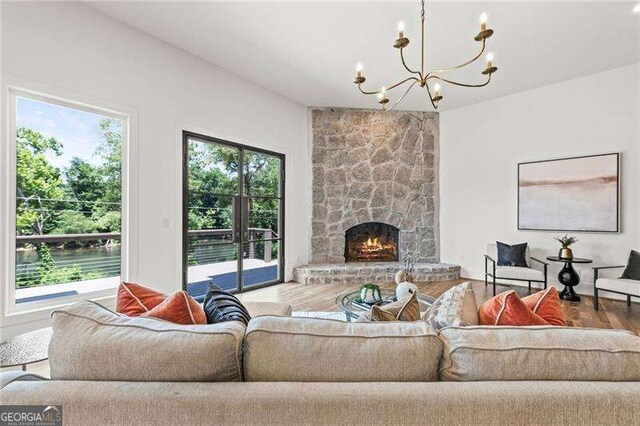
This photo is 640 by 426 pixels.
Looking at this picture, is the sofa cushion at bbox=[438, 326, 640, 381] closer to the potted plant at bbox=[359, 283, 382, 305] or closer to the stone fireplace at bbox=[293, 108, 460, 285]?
the potted plant at bbox=[359, 283, 382, 305]

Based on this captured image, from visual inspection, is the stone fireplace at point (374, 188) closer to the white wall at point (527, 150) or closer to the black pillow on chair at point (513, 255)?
the white wall at point (527, 150)

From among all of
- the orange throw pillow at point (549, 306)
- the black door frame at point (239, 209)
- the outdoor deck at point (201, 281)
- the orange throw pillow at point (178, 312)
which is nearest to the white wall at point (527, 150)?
the black door frame at point (239, 209)

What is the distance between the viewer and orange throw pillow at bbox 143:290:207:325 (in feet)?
3.93

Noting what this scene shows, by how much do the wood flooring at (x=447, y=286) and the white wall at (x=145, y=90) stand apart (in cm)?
141

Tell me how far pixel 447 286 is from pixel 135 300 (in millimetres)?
4630

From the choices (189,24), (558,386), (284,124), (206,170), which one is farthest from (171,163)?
(558,386)

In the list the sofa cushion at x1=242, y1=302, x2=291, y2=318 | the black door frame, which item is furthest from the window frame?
the sofa cushion at x1=242, y1=302, x2=291, y2=318

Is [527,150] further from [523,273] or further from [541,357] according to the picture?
[541,357]

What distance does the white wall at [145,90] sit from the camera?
8.19 feet

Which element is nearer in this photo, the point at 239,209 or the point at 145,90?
the point at 145,90

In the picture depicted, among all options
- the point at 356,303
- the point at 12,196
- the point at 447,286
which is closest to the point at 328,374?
the point at 356,303

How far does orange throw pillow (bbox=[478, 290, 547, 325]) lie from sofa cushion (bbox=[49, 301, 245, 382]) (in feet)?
3.31

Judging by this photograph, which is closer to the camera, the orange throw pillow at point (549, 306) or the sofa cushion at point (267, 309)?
the orange throw pillow at point (549, 306)

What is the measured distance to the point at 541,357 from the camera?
35.4 inches
